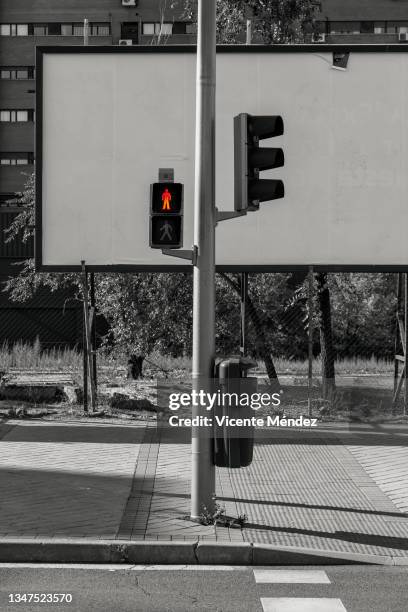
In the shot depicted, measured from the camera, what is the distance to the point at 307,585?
6.70 meters

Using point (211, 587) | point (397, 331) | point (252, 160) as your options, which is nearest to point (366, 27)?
point (397, 331)

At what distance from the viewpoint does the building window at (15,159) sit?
54741 mm

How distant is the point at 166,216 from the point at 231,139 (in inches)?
259

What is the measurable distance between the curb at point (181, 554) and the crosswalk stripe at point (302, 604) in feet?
2.92

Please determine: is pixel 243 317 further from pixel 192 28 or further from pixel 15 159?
pixel 15 159

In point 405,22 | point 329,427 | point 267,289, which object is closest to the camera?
point 329,427

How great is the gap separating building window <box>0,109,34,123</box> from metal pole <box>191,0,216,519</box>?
48577 millimetres

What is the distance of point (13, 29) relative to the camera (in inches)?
2167

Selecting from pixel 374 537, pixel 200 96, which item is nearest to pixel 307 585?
pixel 374 537

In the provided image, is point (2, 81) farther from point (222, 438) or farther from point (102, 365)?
point (222, 438)

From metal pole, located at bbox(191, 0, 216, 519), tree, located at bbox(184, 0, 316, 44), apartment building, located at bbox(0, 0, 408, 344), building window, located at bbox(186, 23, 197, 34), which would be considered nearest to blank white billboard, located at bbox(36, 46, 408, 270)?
tree, located at bbox(184, 0, 316, 44)

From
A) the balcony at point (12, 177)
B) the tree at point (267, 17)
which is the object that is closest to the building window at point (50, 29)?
the balcony at point (12, 177)

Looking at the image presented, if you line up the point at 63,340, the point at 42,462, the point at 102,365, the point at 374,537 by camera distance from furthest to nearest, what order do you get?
the point at 63,340 < the point at 102,365 < the point at 42,462 < the point at 374,537

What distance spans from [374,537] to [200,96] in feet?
12.9
